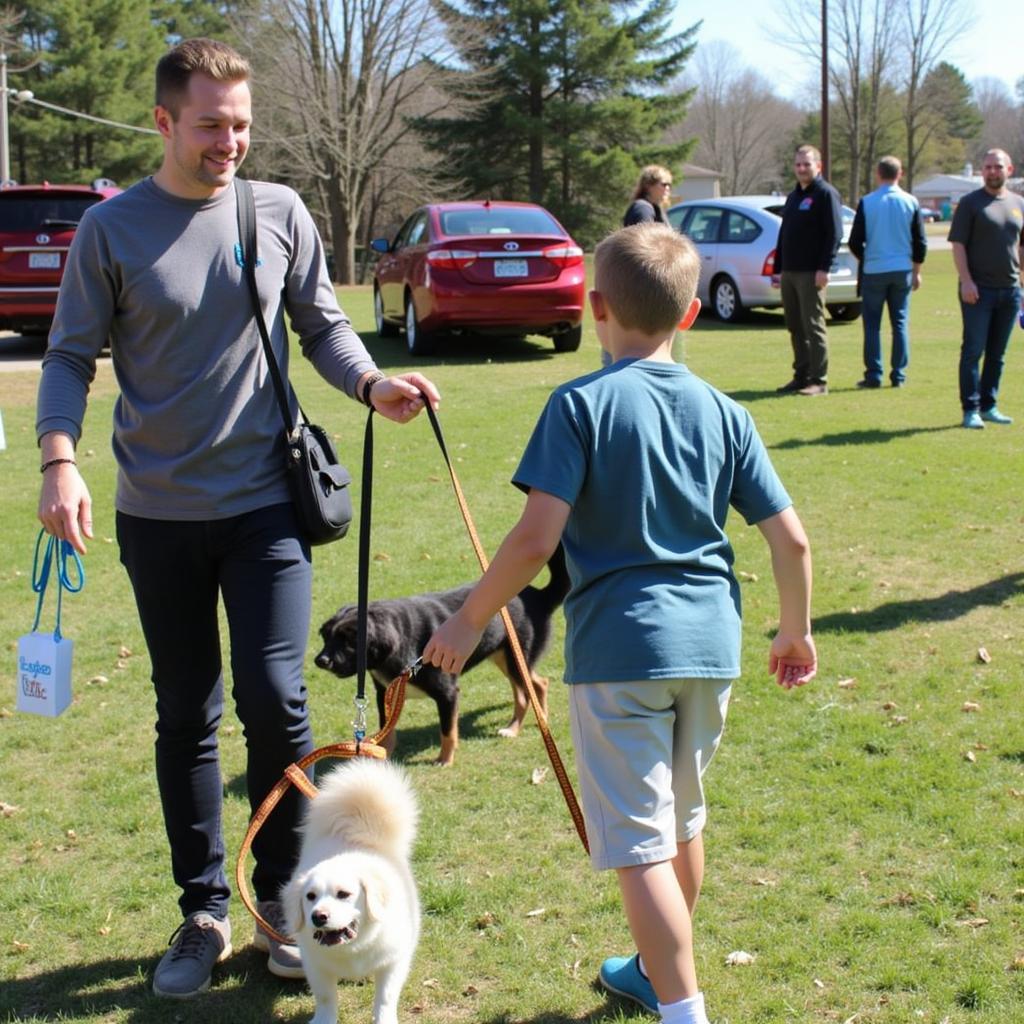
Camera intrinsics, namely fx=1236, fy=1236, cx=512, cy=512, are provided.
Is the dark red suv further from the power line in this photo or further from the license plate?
the power line

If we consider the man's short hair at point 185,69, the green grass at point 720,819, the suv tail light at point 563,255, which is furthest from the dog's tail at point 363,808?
the suv tail light at point 563,255

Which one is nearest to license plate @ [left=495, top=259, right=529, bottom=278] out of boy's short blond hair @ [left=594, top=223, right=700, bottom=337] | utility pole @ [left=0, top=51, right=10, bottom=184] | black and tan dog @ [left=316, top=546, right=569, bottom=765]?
black and tan dog @ [left=316, top=546, right=569, bottom=765]

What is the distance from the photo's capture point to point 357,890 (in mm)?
2680

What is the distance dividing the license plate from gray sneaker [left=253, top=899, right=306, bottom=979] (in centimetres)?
1081

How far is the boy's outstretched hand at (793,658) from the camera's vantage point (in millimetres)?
2686

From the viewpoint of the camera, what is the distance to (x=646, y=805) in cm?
249

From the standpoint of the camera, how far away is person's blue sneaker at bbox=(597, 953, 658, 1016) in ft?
9.77

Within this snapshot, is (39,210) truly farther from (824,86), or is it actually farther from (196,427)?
(824,86)

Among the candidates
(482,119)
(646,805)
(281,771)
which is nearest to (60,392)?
(281,771)

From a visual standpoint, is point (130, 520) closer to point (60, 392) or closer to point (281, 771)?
point (60, 392)

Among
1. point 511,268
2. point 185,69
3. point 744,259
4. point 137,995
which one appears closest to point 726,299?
point 744,259

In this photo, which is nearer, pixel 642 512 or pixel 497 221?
pixel 642 512

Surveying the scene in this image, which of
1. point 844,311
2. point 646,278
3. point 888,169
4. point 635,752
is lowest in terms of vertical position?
point 635,752

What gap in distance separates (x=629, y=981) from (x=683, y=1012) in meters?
0.57
